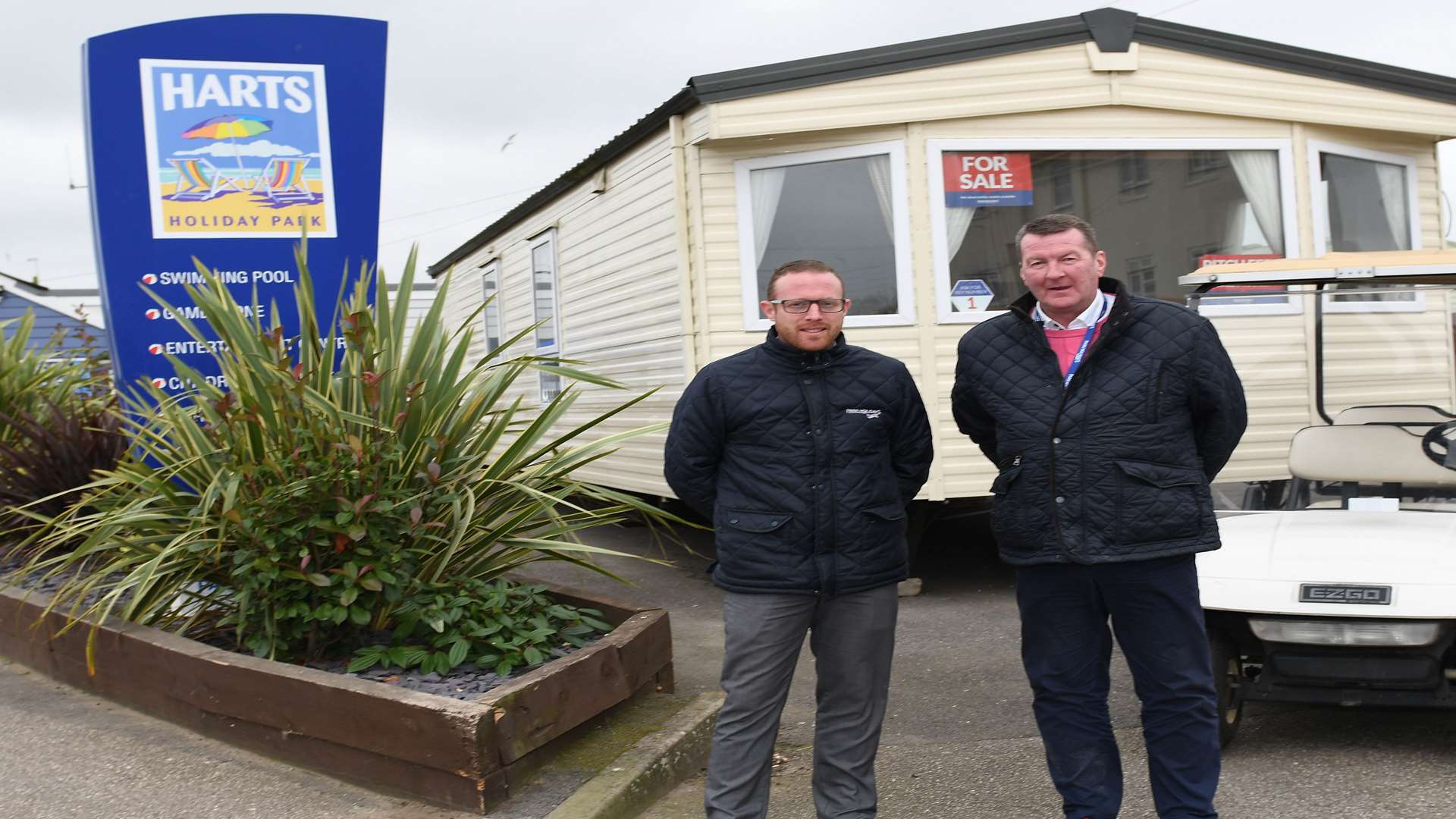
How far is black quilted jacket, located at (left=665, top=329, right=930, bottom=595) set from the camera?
356cm

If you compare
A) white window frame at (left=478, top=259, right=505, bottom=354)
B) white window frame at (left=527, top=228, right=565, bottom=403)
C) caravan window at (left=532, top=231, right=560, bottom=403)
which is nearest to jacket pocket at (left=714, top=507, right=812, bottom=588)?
white window frame at (left=527, top=228, right=565, bottom=403)

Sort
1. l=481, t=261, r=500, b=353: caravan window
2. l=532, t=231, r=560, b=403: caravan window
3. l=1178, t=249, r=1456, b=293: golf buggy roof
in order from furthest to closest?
l=481, t=261, r=500, b=353: caravan window < l=532, t=231, r=560, b=403: caravan window < l=1178, t=249, r=1456, b=293: golf buggy roof

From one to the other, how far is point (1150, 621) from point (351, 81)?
5211mm

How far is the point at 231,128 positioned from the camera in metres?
6.73

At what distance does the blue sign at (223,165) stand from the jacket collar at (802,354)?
3.64m

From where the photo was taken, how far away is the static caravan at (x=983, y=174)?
25.7 feet

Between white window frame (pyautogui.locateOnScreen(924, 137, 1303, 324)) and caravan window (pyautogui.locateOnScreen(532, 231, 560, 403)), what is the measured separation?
173 inches

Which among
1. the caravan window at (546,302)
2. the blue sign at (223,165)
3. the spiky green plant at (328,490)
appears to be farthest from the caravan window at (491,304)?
the spiky green plant at (328,490)

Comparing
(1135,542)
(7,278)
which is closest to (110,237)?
(1135,542)

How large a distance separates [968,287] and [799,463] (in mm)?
4777

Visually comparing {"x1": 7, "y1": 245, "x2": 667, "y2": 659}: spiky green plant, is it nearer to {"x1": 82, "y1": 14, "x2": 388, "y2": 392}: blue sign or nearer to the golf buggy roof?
{"x1": 82, "y1": 14, "x2": 388, "y2": 392}: blue sign

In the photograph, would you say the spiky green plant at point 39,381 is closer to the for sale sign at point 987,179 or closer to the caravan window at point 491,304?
the for sale sign at point 987,179

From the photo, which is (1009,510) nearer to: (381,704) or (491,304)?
(381,704)

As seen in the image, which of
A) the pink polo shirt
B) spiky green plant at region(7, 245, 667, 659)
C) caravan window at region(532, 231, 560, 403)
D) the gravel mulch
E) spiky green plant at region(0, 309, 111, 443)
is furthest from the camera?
caravan window at region(532, 231, 560, 403)
